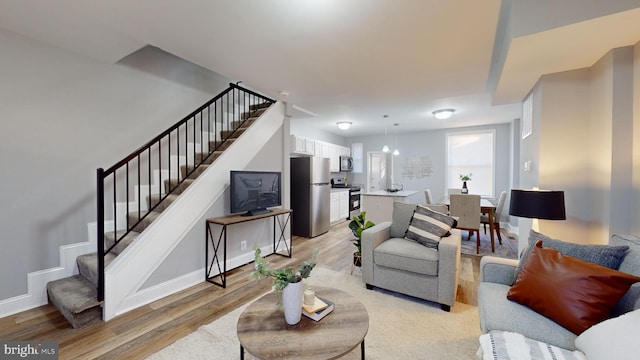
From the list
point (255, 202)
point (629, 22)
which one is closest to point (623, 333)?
point (629, 22)

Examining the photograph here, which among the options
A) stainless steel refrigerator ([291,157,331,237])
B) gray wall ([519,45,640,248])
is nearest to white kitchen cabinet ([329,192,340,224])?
stainless steel refrigerator ([291,157,331,237])

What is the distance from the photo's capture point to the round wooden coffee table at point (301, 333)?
4.22ft

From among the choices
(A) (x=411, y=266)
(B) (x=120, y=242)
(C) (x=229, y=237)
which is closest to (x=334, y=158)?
(C) (x=229, y=237)

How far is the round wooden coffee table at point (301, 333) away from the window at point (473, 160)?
249 inches

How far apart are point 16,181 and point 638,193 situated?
530 centimetres

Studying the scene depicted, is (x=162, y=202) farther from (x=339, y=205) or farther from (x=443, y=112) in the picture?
(x=443, y=112)

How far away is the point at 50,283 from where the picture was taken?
2533 mm

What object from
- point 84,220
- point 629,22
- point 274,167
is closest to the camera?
point 629,22

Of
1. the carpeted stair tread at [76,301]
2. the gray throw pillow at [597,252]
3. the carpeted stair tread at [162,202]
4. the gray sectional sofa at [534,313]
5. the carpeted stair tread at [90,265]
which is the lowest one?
the carpeted stair tread at [76,301]

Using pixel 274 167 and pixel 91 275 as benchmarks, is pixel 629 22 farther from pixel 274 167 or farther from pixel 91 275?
pixel 91 275

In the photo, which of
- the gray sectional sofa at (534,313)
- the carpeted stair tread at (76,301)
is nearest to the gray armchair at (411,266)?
the gray sectional sofa at (534,313)

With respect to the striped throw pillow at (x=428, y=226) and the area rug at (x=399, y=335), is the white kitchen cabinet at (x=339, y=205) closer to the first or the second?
the striped throw pillow at (x=428, y=226)

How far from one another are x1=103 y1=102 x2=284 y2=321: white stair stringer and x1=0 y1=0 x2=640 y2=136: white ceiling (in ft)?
3.13

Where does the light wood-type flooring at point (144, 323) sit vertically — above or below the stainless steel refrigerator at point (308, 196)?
below
